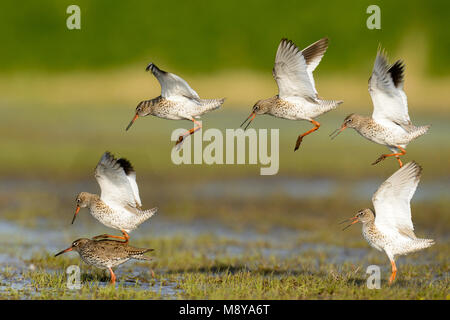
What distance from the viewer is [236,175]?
906 inches

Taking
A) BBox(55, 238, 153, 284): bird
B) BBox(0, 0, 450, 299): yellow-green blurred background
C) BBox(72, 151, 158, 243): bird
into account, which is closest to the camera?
BBox(72, 151, 158, 243): bird

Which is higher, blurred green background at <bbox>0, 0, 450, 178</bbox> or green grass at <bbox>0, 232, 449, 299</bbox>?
blurred green background at <bbox>0, 0, 450, 178</bbox>

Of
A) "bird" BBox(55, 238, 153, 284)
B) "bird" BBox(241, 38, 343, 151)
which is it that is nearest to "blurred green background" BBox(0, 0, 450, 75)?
"bird" BBox(55, 238, 153, 284)

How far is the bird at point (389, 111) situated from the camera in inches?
371

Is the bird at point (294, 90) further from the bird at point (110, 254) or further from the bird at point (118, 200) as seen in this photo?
the bird at point (110, 254)

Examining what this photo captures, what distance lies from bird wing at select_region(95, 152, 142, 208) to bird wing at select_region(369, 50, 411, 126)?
3182 mm

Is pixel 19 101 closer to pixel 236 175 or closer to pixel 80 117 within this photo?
pixel 80 117

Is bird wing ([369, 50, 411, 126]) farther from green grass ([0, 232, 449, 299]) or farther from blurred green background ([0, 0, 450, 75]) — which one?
blurred green background ([0, 0, 450, 75])

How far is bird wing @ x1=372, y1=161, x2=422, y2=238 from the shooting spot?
31.1 feet

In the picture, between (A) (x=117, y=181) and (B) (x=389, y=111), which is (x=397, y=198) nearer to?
(B) (x=389, y=111)

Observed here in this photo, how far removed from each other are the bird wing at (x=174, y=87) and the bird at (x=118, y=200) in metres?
1.05

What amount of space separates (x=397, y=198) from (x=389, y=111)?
1.09 m

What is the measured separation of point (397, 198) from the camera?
9672mm

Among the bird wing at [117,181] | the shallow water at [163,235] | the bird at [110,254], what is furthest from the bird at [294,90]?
the shallow water at [163,235]
